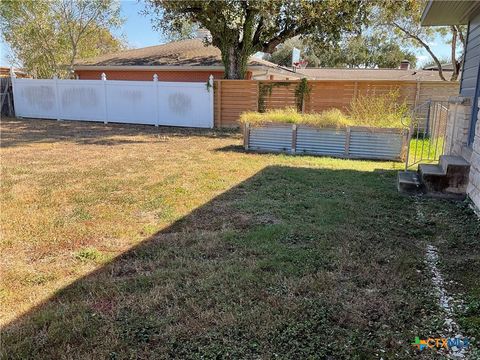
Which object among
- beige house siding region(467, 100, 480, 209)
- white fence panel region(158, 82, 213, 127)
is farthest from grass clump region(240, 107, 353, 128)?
white fence panel region(158, 82, 213, 127)

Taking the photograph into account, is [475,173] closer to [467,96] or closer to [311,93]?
[467,96]

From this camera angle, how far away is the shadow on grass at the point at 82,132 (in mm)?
10410

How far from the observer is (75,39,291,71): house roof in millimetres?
16828

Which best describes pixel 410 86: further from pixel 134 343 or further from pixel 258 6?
pixel 134 343

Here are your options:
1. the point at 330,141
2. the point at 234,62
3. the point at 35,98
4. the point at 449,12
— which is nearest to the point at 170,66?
the point at 234,62

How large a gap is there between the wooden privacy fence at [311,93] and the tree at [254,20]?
5.08 ft

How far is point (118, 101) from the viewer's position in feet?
47.5

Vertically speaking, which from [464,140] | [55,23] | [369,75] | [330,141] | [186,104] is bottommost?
[330,141]

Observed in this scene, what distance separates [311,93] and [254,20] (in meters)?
3.61

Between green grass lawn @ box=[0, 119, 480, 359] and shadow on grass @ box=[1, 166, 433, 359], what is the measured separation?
1cm

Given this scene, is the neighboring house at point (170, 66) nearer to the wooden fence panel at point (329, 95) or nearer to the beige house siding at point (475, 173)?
the wooden fence panel at point (329, 95)

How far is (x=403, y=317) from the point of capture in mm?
2395

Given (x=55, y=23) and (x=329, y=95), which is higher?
(x=55, y=23)

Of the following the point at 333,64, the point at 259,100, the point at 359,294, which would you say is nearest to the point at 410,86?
the point at 259,100
